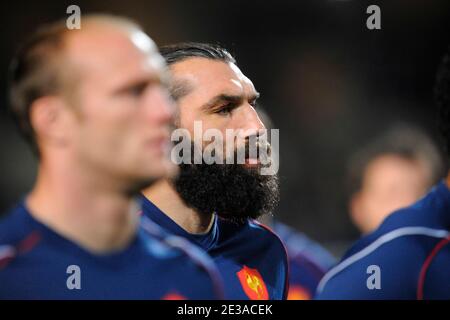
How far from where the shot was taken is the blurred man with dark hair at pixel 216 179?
155 cm

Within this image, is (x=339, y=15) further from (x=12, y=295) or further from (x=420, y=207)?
(x=12, y=295)

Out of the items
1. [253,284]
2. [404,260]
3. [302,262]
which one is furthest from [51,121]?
[302,262]

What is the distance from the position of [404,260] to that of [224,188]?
399 mm

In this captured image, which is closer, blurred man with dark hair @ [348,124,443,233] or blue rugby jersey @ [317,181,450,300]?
blue rugby jersey @ [317,181,450,300]

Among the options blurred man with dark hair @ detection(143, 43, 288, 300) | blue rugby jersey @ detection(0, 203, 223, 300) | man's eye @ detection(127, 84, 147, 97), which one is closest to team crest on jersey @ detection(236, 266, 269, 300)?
blurred man with dark hair @ detection(143, 43, 288, 300)

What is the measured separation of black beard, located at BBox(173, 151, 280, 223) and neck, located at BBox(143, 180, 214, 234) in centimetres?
1

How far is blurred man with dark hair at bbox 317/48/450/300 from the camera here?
1.50m

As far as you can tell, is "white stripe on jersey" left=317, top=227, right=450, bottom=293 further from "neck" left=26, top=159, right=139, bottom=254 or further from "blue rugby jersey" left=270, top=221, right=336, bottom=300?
"blue rugby jersey" left=270, top=221, right=336, bottom=300

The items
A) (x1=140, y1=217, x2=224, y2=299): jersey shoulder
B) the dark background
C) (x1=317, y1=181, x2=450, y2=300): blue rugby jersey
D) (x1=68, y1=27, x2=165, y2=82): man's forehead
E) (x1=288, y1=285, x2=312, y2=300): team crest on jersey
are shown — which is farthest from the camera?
(x1=288, y1=285, x2=312, y2=300): team crest on jersey

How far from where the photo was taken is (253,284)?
5.27ft

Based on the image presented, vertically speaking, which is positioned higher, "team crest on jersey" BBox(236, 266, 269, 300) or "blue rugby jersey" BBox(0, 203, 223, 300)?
"blue rugby jersey" BBox(0, 203, 223, 300)

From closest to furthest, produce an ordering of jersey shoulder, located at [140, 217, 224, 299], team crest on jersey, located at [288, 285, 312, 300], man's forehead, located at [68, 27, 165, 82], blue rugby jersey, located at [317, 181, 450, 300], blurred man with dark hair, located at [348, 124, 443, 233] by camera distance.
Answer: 1. man's forehead, located at [68, 27, 165, 82]
2. jersey shoulder, located at [140, 217, 224, 299]
3. blue rugby jersey, located at [317, 181, 450, 300]
4. team crest on jersey, located at [288, 285, 312, 300]
5. blurred man with dark hair, located at [348, 124, 443, 233]

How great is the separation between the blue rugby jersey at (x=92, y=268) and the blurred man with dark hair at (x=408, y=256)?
1.18ft
